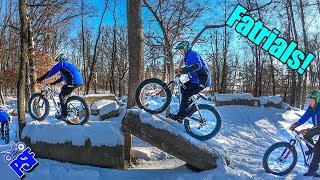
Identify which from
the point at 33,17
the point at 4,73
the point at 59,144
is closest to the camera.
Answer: the point at 59,144

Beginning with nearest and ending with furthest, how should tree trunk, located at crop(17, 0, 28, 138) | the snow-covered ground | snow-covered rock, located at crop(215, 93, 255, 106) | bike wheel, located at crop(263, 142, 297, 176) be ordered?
the snow-covered ground
bike wheel, located at crop(263, 142, 297, 176)
tree trunk, located at crop(17, 0, 28, 138)
snow-covered rock, located at crop(215, 93, 255, 106)

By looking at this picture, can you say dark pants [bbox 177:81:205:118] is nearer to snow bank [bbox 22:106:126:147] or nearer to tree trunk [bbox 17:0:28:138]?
snow bank [bbox 22:106:126:147]

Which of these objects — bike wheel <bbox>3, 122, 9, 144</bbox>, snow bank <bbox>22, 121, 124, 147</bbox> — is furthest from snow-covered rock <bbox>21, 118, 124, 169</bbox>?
bike wheel <bbox>3, 122, 9, 144</bbox>

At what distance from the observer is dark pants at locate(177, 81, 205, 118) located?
676cm

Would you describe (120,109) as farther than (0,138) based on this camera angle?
Yes

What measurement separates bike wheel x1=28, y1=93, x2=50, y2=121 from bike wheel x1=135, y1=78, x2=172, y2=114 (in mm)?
2620

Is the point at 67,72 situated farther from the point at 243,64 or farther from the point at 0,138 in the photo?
the point at 243,64

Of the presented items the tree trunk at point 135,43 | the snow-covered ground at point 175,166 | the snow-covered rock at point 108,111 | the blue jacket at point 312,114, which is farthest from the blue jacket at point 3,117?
the blue jacket at point 312,114

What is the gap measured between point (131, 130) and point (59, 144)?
70.2 inches

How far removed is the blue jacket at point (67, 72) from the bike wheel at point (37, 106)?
87cm

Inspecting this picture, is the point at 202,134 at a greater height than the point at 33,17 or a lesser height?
lesser

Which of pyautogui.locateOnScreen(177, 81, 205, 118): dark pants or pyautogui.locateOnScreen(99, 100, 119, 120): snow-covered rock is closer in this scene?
pyautogui.locateOnScreen(177, 81, 205, 118): dark pants

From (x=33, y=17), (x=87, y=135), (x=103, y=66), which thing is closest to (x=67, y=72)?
(x=87, y=135)

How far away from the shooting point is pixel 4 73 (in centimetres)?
2597
